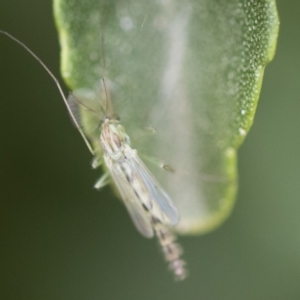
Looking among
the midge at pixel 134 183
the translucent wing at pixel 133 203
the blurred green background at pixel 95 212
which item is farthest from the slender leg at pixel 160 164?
the blurred green background at pixel 95 212

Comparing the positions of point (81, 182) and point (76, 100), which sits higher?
point (81, 182)

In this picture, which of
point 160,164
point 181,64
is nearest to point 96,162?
point 160,164

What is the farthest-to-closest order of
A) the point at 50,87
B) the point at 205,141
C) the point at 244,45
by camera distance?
the point at 50,87 → the point at 205,141 → the point at 244,45

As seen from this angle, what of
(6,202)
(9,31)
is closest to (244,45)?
(9,31)

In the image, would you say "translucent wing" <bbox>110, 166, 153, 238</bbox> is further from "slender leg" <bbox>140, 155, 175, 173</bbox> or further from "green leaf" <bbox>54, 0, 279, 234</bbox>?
"green leaf" <bbox>54, 0, 279, 234</bbox>

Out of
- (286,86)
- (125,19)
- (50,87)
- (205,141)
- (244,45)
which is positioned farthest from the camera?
(50,87)

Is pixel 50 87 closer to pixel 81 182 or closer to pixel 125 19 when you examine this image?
pixel 81 182

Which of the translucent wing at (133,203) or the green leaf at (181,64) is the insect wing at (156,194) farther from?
the green leaf at (181,64)
